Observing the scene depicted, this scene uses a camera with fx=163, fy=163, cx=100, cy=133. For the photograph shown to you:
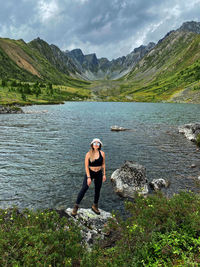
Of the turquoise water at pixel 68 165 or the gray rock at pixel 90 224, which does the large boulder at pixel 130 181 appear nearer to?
the turquoise water at pixel 68 165

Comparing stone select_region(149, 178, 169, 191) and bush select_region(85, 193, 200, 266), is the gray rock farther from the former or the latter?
stone select_region(149, 178, 169, 191)

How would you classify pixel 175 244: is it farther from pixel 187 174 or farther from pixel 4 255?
pixel 187 174

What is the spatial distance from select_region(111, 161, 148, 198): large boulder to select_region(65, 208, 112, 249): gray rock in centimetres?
361

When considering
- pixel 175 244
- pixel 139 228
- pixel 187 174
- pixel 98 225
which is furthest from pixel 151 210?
pixel 187 174

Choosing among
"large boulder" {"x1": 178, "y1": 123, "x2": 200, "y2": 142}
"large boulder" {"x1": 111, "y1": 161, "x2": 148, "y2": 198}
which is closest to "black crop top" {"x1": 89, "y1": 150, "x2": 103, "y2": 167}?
"large boulder" {"x1": 111, "y1": 161, "x2": 148, "y2": 198}

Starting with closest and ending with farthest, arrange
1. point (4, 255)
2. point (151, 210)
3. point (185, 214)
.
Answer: point (4, 255)
point (185, 214)
point (151, 210)

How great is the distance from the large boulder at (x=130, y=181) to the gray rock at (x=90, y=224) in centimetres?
361

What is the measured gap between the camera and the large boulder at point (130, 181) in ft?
45.4

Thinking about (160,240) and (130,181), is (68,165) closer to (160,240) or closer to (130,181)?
(130,181)

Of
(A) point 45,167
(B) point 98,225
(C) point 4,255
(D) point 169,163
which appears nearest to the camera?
(C) point 4,255

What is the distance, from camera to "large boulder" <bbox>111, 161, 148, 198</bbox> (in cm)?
1384

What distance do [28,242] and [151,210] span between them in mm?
5630

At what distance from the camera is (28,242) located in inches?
231

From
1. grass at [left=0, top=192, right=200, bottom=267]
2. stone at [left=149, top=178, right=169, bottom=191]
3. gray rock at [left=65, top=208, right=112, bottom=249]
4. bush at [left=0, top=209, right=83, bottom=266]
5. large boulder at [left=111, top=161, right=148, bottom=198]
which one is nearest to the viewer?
bush at [left=0, top=209, right=83, bottom=266]
